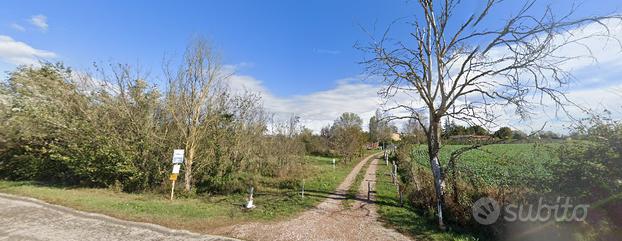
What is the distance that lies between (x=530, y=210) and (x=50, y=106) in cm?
2036

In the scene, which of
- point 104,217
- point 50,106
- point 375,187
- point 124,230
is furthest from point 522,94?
point 50,106

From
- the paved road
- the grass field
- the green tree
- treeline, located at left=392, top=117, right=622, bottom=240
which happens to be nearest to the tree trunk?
treeline, located at left=392, top=117, right=622, bottom=240

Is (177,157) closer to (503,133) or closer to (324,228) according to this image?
(324,228)

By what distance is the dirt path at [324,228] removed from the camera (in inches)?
281

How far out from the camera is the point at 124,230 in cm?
719

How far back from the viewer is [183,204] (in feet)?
33.8

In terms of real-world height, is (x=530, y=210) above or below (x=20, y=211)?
above

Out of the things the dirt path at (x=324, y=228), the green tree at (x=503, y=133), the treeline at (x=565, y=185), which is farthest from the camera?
the green tree at (x=503, y=133)

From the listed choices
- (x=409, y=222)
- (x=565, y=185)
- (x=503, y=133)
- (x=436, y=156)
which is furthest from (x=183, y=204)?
(x=565, y=185)

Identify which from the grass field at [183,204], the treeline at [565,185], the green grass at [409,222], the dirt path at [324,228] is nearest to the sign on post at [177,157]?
the grass field at [183,204]

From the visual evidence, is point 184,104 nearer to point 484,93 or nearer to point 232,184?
point 232,184

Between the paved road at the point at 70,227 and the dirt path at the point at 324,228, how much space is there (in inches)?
39.1

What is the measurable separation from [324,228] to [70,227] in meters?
6.74

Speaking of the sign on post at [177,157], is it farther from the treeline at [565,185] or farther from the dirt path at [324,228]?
the treeline at [565,185]
